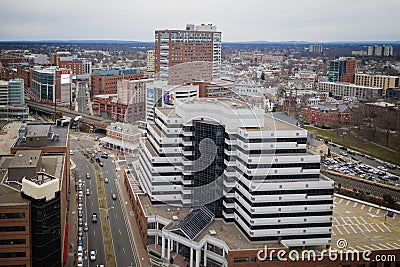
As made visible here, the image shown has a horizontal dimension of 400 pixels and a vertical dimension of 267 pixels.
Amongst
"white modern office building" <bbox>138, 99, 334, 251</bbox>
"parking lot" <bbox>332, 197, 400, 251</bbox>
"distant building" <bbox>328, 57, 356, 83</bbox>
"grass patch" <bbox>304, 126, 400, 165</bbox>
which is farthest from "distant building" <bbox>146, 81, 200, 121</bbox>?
"distant building" <bbox>328, 57, 356, 83</bbox>

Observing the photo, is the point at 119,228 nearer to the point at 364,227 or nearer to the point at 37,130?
the point at 37,130

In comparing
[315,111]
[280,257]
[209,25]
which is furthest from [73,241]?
[209,25]

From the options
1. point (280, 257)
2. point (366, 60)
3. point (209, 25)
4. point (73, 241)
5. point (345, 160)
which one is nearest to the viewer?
point (280, 257)

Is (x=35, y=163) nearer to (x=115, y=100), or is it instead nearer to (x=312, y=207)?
(x=312, y=207)

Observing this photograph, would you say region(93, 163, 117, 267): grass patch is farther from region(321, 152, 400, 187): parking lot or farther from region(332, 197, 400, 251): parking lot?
region(321, 152, 400, 187): parking lot

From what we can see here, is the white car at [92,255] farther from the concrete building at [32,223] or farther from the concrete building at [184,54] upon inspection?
the concrete building at [184,54]
